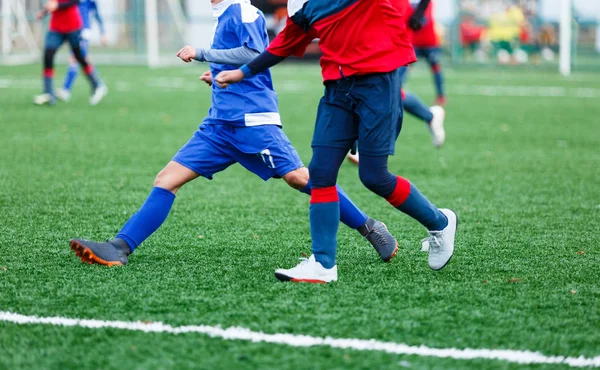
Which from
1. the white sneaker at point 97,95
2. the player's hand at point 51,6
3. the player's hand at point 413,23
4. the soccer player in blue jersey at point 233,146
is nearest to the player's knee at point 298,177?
the soccer player in blue jersey at point 233,146

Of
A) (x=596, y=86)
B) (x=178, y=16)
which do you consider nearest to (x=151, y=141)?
(x=596, y=86)

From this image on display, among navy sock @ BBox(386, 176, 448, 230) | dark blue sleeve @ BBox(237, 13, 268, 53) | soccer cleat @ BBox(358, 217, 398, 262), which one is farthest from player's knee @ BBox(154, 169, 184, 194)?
navy sock @ BBox(386, 176, 448, 230)

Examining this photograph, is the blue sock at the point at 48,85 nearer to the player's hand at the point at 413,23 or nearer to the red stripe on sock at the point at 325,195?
the player's hand at the point at 413,23

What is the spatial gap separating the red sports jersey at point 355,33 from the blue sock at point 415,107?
4.62 m

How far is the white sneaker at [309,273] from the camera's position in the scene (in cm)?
473

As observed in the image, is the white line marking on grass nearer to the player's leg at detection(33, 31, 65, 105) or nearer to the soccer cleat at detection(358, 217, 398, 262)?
the soccer cleat at detection(358, 217, 398, 262)

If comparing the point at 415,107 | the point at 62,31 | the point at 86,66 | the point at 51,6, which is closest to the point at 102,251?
the point at 415,107

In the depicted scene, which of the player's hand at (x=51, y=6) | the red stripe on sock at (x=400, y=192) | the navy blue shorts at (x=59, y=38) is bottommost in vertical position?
the navy blue shorts at (x=59, y=38)

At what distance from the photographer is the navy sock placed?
4.84 meters

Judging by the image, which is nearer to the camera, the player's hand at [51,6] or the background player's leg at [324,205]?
the background player's leg at [324,205]

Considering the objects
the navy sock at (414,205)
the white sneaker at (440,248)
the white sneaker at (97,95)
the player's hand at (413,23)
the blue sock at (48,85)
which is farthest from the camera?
the white sneaker at (97,95)

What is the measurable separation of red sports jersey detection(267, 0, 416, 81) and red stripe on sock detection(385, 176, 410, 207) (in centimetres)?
62

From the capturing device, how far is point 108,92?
17.8m

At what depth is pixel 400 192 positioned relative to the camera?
483 cm
